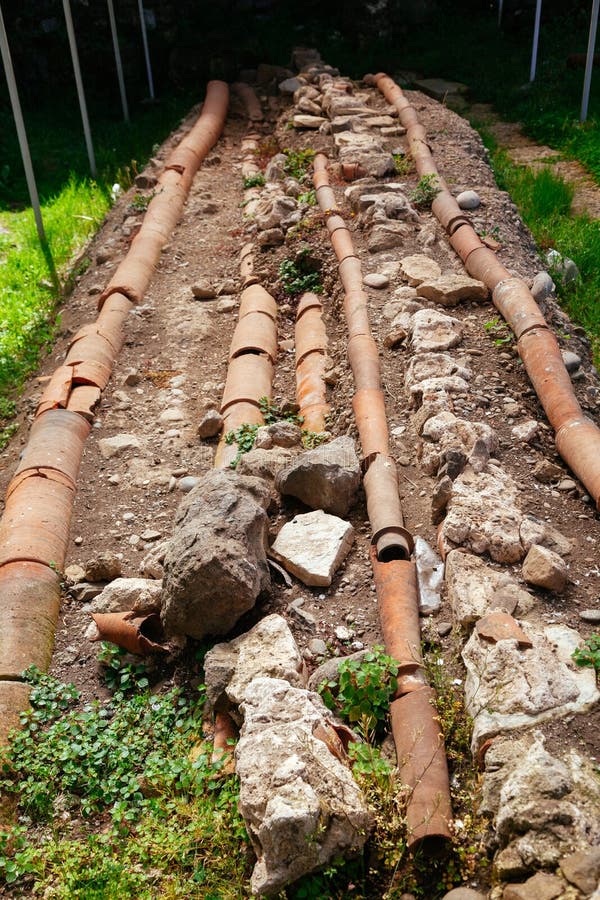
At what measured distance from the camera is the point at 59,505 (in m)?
5.39

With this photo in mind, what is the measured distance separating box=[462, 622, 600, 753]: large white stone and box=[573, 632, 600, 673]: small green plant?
26mm

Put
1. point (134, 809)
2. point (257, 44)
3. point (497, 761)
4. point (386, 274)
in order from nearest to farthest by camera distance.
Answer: point (497, 761), point (134, 809), point (386, 274), point (257, 44)

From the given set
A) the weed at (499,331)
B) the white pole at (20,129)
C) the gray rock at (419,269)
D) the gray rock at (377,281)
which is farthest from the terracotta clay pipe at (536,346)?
the white pole at (20,129)

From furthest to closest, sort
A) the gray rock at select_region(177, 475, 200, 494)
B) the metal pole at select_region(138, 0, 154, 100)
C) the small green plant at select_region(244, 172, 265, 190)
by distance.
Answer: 1. the metal pole at select_region(138, 0, 154, 100)
2. the small green plant at select_region(244, 172, 265, 190)
3. the gray rock at select_region(177, 475, 200, 494)

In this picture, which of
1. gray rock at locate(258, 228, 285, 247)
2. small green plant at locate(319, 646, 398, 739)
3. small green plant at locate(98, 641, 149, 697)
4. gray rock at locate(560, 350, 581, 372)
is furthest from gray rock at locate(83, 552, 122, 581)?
gray rock at locate(258, 228, 285, 247)

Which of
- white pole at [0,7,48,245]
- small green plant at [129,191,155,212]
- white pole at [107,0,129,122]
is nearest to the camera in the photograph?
white pole at [0,7,48,245]

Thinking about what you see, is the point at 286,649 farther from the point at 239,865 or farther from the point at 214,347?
the point at 214,347

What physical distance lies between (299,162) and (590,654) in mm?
7373

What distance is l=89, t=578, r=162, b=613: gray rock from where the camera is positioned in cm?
441

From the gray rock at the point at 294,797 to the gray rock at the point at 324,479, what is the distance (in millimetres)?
1492

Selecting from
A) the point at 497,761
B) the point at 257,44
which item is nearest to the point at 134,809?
the point at 497,761

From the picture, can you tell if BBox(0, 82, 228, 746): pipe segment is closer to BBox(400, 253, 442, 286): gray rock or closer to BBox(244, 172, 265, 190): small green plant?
BBox(244, 172, 265, 190): small green plant

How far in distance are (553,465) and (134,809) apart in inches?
106

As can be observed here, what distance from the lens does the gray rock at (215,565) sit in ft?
13.0
